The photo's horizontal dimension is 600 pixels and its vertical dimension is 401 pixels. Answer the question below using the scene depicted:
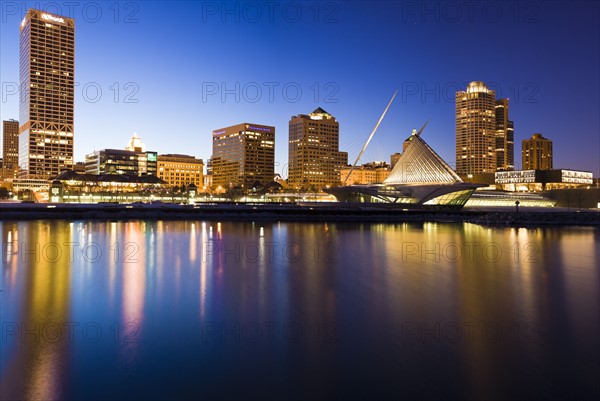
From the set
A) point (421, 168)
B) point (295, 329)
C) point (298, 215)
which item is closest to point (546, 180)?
point (421, 168)

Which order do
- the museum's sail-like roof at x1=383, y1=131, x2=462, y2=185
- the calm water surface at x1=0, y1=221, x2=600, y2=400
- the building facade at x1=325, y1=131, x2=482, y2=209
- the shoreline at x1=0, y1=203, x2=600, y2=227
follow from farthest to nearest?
1. the museum's sail-like roof at x1=383, y1=131, x2=462, y2=185
2. the building facade at x1=325, y1=131, x2=482, y2=209
3. the shoreline at x1=0, y1=203, x2=600, y2=227
4. the calm water surface at x1=0, y1=221, x2=600, y2=400

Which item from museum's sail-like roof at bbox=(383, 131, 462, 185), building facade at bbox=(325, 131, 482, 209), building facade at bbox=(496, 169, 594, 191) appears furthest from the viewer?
building facade at bbox=(496, 169, 594, 191)

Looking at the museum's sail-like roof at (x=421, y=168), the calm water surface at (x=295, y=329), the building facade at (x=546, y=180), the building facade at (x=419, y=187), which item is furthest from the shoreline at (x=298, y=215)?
the building facade at (x=546, y=180)

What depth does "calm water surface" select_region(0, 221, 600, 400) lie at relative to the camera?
262 inches

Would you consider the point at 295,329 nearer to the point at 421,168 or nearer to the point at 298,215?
the point at 298,215

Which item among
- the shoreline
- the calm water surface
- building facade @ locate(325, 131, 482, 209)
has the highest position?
building facade @ locate(325, 131, 482, 209)

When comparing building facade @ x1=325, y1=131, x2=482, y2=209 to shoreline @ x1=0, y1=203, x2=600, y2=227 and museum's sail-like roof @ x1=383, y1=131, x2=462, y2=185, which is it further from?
shoreline @ x1=0, y1=203, x2=600, y2=227

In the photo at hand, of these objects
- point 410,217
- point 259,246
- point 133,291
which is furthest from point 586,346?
point 410,217

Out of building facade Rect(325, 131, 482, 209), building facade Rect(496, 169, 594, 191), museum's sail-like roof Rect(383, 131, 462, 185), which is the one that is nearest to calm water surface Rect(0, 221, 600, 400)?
building facade Rect(325, 131, 482, 209)

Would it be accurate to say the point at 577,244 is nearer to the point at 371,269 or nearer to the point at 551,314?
the point at 371,269

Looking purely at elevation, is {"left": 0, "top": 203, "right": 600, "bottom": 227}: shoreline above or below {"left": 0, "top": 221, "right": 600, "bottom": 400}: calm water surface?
above

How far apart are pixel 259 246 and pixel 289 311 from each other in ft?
46.9

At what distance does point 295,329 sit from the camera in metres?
9.35

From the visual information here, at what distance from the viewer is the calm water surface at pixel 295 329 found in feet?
21.8
